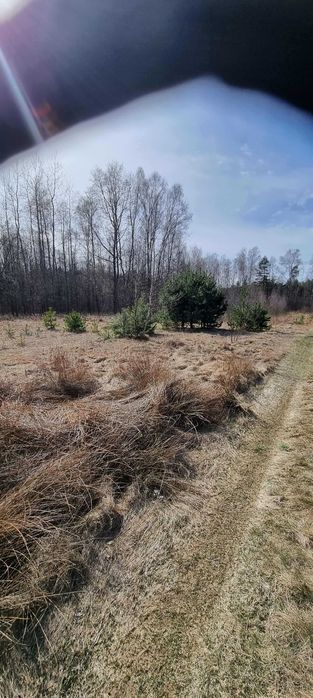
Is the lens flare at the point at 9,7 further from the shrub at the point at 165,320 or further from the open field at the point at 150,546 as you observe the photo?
the shrub at the point at 165,320

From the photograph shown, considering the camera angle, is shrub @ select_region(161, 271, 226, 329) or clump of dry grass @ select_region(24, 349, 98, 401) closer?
clump of dry grass @ select_region(24, 349, 98, 401)

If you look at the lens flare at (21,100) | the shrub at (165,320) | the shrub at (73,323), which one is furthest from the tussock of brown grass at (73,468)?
the shrub at (165,320)

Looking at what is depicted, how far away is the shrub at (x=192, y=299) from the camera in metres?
11.8

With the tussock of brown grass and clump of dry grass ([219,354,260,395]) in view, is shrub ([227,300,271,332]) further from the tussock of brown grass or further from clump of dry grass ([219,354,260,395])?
the tussock of brown grass

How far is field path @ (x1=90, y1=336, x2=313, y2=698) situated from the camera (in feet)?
3.99

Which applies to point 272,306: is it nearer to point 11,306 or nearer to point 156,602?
point 11,306

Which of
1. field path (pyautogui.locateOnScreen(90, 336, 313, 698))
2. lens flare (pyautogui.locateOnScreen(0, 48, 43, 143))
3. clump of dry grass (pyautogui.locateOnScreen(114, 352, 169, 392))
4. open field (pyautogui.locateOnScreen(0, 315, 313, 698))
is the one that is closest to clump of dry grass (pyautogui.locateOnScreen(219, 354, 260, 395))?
open field (pyautogui.locateOnScreen(0, 315, 313, 698))

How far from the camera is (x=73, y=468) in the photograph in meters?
2.18

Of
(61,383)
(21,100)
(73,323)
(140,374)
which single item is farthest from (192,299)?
(21,100)

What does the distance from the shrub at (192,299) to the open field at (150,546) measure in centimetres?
868

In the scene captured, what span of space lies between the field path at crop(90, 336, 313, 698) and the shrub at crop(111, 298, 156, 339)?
22.6 ft

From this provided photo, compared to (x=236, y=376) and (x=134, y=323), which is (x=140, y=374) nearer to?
(x=236, y=376)

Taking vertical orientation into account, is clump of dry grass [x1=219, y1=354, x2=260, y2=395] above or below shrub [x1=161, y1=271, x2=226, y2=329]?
below

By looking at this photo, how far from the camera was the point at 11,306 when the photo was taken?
81.0ft
